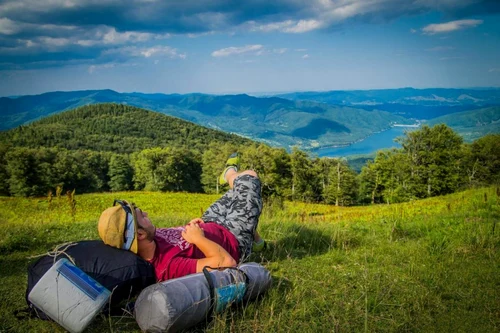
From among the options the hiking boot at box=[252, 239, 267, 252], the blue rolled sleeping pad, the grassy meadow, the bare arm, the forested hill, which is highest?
the bare arm

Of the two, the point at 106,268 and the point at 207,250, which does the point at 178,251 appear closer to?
the point at 207,250

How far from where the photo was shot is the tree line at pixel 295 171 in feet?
147

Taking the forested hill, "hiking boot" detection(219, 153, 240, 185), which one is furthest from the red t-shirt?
the forested hill

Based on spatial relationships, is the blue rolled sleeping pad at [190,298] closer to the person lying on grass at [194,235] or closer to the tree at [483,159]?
the person lying on grass at [194,235]

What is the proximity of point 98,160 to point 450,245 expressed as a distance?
81.3 m

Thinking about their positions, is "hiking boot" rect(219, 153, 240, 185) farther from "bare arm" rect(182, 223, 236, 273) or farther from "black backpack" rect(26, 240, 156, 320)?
"black backpack" rect(26, 240, 156, 320)

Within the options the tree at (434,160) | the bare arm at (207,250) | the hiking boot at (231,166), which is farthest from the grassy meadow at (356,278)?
the tree at (434,160)

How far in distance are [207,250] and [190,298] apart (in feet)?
2.10

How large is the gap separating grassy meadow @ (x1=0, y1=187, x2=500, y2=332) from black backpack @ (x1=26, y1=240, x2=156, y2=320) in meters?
0.27

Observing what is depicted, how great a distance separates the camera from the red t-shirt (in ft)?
11.3

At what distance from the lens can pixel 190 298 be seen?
2.87m

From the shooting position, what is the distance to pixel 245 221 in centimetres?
425

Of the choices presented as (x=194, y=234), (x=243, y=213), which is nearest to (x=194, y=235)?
(x=194, y=234)

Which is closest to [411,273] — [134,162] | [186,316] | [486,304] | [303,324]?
[486,304]
